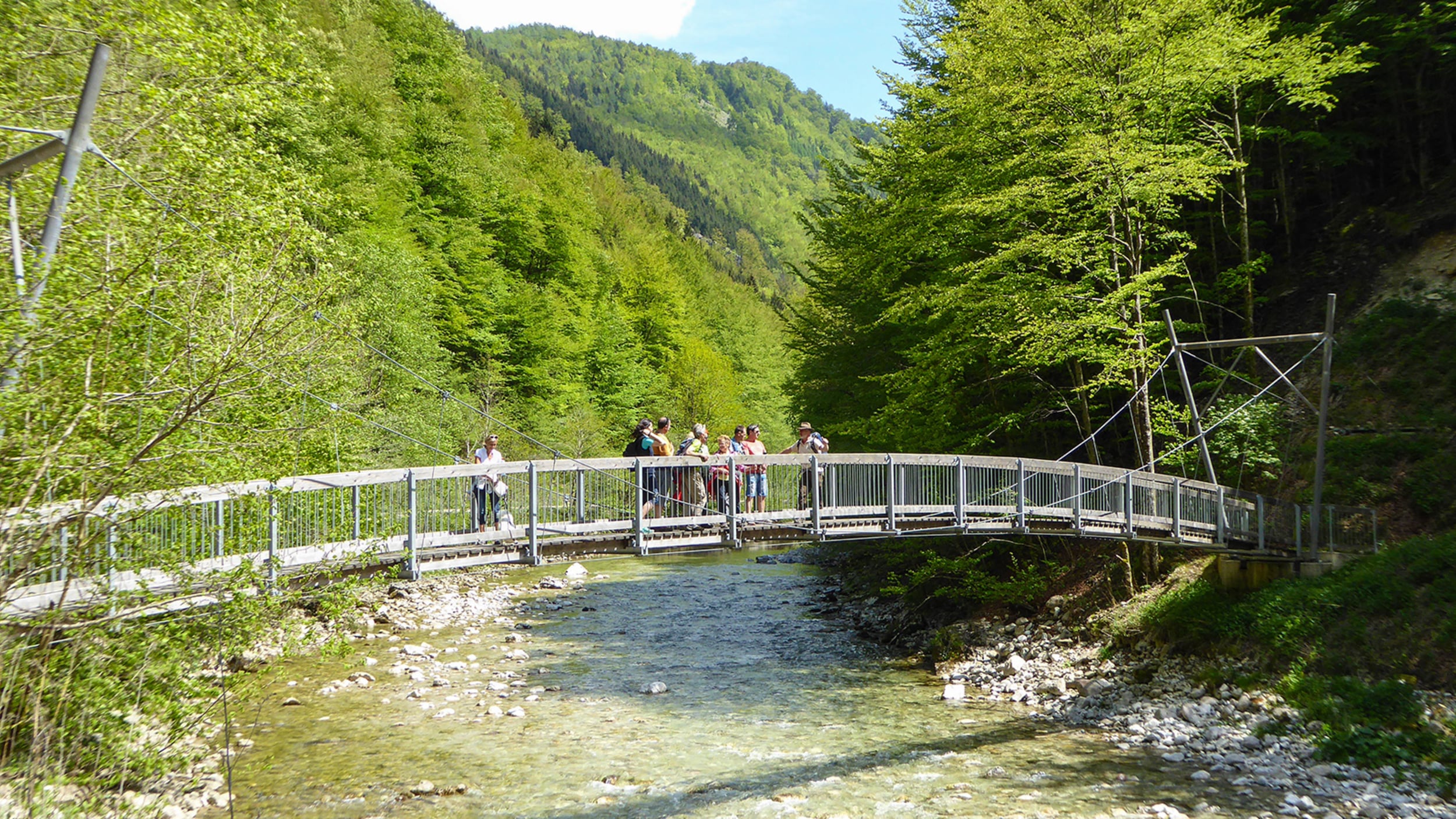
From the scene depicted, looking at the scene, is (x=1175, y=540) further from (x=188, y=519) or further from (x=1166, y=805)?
(x=188, y=519)

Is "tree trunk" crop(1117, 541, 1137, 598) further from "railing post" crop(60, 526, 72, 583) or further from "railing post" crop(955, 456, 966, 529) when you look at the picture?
"railing post" crop(60, 526, 72, 583)

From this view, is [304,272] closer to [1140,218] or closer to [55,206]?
[55,206]

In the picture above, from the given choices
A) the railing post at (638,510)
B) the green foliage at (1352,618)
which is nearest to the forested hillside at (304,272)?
the railing post at (638,510)

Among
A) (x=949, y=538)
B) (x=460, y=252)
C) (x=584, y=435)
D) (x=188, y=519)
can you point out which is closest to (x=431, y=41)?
(x=460, y=252)

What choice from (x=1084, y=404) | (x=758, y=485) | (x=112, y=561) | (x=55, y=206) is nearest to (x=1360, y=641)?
(x=1084, y=404)

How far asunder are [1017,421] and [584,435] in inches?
917

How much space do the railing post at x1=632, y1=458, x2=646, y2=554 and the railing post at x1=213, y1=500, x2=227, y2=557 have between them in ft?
15.2

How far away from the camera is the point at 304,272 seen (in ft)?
53.0

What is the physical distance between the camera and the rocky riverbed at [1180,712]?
11.0m

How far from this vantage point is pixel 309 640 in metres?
10.3

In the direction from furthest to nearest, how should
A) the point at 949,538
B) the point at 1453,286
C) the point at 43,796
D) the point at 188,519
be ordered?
the point at 949,538, the point at 1453,286, the point at 188,519, the point at 43,796

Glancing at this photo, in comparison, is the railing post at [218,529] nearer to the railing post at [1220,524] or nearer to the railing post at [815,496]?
the railing post at [815,496]

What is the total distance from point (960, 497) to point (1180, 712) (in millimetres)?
4375

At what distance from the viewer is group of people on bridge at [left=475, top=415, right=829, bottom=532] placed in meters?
12.6
